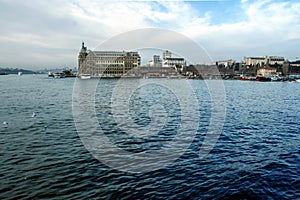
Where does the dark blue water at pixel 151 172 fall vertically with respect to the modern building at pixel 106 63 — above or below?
below

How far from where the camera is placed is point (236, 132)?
17766 millimetres

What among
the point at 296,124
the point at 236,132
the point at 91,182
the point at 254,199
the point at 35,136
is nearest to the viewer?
the point at 254,199

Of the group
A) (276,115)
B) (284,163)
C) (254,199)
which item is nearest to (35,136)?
(254,199)

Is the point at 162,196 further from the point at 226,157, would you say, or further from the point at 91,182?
the point at 226,157

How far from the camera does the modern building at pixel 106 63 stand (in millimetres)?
168625

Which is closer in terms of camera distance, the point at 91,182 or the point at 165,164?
the point at 91,182

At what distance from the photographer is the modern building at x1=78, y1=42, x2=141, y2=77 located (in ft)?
553

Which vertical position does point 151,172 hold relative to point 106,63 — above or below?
below

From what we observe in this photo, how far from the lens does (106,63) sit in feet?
587

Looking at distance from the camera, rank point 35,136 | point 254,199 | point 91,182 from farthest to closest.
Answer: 1. point 35,136
2. point 91,182
3. point 254,199

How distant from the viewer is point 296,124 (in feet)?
68.7

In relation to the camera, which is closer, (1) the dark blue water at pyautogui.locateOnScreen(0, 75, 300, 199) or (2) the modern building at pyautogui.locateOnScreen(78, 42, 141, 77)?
(1) the dark blue water at pyautogui.locateOnScreen(0, 75, 300, 199)

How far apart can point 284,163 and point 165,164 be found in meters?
5.74

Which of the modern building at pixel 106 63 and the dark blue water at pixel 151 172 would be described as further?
the modern building at pixel 106 63
